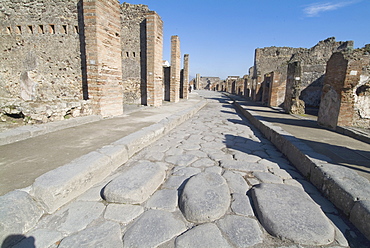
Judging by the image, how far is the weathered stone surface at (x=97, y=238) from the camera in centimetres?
126

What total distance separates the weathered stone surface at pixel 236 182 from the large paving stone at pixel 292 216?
0.42 ft

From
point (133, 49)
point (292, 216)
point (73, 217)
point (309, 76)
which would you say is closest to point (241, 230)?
point (292, 216)

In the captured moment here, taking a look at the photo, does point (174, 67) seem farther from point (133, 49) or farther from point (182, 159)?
point (182, 159)

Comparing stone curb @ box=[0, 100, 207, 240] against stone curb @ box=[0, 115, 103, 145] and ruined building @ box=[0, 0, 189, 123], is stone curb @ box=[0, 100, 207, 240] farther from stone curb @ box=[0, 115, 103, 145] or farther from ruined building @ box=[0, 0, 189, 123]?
ruined building @ box=[0, 0, 189, 123]

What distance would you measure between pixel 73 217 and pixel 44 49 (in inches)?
230

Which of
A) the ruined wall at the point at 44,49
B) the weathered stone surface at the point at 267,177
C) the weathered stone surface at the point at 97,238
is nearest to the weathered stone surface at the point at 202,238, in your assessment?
the weathered stone surface at the point at 97,238

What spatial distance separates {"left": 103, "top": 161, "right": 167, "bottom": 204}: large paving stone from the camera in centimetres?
173

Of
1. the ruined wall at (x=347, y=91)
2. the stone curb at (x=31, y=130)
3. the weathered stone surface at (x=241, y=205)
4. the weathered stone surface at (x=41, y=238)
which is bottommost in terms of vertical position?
the weathered stone surface at (x=41, y=238)

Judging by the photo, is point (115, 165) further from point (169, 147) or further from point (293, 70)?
point (293, 70)

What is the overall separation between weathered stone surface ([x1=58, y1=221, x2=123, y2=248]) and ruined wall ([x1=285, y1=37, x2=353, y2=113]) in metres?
6.25

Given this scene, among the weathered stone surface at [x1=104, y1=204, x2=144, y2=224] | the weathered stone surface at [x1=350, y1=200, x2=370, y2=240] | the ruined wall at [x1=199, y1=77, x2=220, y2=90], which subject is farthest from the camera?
the ruined wall at [x1=199, y1=77, x2=220, y2=90]

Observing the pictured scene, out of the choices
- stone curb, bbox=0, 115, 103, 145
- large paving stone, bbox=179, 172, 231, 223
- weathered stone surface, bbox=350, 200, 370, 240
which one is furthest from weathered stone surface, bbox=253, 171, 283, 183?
stone curb, bbox=0, 115, 103, 145

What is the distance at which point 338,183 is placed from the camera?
178 cm

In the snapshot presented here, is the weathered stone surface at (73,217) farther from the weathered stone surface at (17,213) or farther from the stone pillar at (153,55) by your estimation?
the stone pillar at (153,55)
